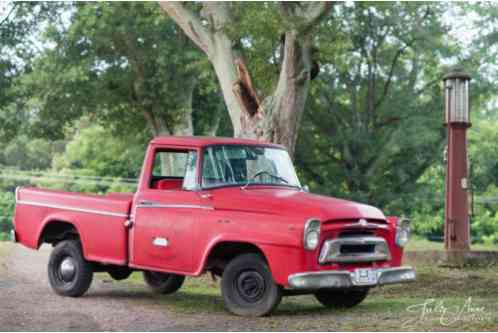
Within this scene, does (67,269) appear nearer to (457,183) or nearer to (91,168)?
(457,183)

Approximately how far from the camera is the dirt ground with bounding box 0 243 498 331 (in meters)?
8.54

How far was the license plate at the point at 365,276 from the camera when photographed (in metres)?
9.05

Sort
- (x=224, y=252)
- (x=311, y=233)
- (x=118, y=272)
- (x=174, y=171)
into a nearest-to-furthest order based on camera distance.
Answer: (x=311, y=233), (x=224, y=252), (x=174, y=171), (x=118, y=272)

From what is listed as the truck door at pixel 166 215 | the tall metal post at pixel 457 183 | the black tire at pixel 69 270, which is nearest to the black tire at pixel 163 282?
the black tire at pixel 69 270

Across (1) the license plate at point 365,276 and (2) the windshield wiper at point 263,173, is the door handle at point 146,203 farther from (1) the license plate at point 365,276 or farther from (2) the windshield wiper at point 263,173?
(1) the license plate at point 365,276

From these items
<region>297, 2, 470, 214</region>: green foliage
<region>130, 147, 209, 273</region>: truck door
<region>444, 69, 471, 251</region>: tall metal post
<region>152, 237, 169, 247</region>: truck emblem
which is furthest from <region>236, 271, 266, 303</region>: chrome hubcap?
<region>297, 2, 470, 214</region>: green foliage

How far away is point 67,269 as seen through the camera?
11.3 meters

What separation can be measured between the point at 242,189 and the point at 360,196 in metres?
22.1

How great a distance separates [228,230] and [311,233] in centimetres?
97

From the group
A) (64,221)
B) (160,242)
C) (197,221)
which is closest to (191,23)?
(64,221)

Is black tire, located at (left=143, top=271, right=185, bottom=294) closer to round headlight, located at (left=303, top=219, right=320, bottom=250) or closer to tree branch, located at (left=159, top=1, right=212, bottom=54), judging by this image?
round headlight, located at (left=303, top=219, right=320, bottom=250)

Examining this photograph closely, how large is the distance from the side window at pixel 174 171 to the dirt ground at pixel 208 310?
1.45 metres

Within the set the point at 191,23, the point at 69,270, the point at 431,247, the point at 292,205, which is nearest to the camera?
the point at 292,205

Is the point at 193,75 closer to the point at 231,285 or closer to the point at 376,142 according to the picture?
→ the point at 376,142
